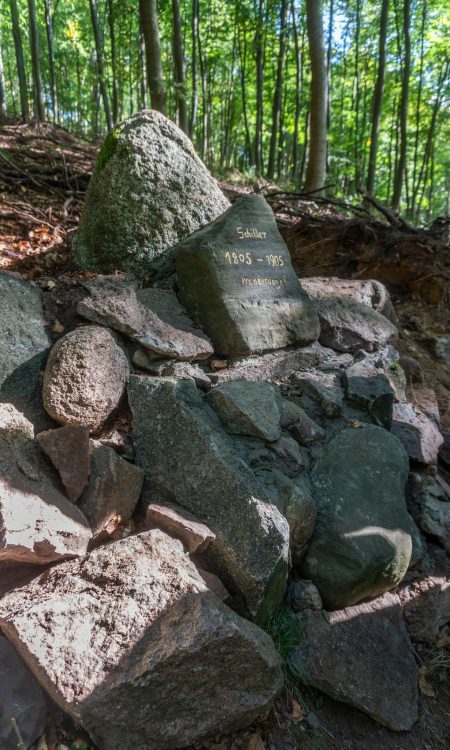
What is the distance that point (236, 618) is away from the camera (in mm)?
1953

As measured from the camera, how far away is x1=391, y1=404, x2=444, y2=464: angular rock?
321 cm

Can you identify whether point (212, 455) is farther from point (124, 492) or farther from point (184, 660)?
point (184, 660)

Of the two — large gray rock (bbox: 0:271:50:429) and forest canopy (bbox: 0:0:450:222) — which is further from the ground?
forest canopy (bbox: 0:0:450:222)

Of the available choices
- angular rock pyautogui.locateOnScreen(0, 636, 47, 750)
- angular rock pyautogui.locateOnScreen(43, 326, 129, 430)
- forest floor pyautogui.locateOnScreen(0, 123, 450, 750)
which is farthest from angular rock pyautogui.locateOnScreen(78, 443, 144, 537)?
forest floor pyautogui.locateOnScreen(0, 123, 450, 750)

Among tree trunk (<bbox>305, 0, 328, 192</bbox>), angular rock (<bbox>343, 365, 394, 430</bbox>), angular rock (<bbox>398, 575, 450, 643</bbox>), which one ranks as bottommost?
angular rock (<bbox>398, 575, 450, 643</bbox>)

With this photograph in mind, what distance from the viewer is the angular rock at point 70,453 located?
7.59 feet

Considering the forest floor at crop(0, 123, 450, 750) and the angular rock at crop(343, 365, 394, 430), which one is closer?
the forest floor at crop(0, 123, 450, 750)

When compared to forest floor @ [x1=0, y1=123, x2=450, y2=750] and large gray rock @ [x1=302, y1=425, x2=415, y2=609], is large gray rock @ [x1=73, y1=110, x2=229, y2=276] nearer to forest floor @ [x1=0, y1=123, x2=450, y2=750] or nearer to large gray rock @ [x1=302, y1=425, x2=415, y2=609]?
forest floor @ [x1=0, y1=123, x2=450, y2=750]

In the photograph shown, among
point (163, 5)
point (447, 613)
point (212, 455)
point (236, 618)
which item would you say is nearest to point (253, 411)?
point (212, 455)

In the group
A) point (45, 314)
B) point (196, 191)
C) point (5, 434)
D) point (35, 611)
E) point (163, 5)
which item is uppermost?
Answer: point (163, 5)

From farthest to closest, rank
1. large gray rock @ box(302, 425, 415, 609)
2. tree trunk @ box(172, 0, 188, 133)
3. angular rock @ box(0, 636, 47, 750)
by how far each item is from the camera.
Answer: tree trunk @ box(172, 0, 188, 133) < large gray rock @ box(302, 425, 415, 609) < angular rock @ box(0, 636, 47, 750)

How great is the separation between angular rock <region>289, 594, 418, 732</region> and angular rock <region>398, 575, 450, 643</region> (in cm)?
15

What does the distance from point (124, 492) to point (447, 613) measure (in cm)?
190

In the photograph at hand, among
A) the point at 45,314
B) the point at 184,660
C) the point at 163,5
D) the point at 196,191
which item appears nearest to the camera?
the point at 184,660
